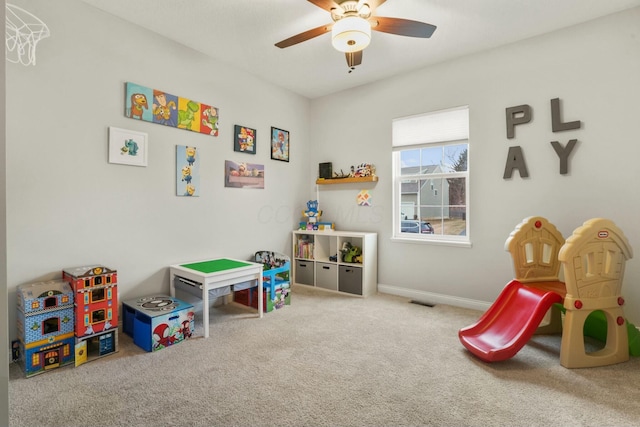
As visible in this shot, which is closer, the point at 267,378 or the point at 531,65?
the point at 267,378

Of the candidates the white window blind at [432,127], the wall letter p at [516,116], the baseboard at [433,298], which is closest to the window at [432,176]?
the white window blind at [432,127]

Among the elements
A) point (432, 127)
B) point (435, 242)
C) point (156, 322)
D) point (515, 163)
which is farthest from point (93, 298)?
point (515, 163)

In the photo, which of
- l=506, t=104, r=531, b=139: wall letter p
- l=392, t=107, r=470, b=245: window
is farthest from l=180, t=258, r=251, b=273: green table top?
l=506, t=104, r=531, b=139: wall letter p

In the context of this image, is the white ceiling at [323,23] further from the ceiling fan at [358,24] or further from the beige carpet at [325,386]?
the beige carpet at [325,386]

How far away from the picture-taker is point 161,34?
9.70 ft

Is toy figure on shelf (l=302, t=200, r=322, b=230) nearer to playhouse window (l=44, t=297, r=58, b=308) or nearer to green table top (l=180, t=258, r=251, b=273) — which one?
green table top (l=180, t=258, r=251, b=273)

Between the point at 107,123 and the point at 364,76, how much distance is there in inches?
109

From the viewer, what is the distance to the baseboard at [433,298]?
10.9 ft

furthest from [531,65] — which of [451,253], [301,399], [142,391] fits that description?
[142,391]

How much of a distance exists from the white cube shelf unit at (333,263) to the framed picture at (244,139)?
1.27m

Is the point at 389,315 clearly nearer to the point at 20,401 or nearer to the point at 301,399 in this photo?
the point at 301,399

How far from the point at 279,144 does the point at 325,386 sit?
3.04m

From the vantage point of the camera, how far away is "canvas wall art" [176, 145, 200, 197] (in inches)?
123

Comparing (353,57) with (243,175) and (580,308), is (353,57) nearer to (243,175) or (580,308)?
(243,175)
